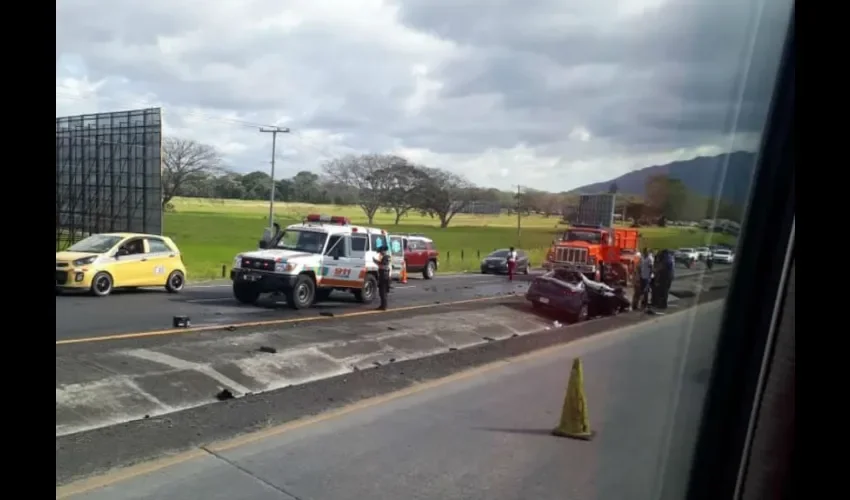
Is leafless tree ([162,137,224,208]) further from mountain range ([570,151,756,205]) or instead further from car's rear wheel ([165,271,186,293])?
mountain range ([570,151,756,205])

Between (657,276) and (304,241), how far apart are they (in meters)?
9.20

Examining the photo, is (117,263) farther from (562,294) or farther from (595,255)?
(595,255)

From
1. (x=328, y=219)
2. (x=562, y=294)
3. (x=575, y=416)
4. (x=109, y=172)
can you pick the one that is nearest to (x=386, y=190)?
(x=328, y=219)

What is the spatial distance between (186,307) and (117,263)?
1449 millimetres

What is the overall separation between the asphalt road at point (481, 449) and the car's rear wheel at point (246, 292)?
271 inches

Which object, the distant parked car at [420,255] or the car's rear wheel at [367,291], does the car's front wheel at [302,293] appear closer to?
the car's rear wheel at [367,291]

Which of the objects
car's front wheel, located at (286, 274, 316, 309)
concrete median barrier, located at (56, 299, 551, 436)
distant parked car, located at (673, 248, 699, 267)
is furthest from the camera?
car's front wheel, located at (286, 274, 316, 309)

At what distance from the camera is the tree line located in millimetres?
5012

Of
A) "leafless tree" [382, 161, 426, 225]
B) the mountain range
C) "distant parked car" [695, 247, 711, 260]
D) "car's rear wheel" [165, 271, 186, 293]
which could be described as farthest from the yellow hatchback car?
"distant parked car" [695, 247, 711, 260]

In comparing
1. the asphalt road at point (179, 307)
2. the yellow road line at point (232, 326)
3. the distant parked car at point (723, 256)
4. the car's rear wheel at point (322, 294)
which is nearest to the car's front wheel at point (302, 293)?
the asphalt road at point (179, 307)

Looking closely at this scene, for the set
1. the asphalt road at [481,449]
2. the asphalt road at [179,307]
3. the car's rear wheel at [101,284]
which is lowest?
the asphalt road at [179,307]

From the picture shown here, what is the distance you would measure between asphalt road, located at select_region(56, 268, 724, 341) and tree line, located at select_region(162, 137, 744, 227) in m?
1.88

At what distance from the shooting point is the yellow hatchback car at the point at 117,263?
12344mm

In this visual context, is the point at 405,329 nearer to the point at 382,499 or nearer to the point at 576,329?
the point at 576,329
